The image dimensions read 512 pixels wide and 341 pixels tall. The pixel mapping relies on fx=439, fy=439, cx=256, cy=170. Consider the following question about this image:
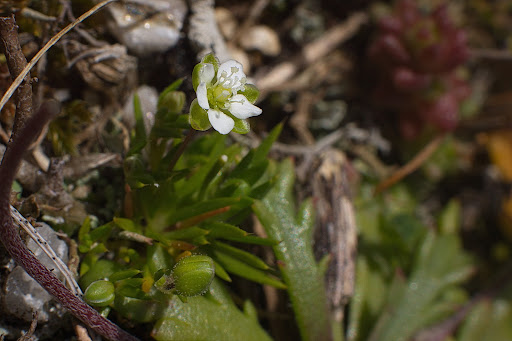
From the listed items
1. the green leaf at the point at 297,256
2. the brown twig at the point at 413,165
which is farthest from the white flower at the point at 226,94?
the brown twig at the point at 413,165

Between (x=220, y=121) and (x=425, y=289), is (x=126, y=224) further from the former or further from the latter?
(x=425, y=289)

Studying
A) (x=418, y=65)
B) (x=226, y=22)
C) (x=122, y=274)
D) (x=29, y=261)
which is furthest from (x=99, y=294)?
(x=418, y=65)

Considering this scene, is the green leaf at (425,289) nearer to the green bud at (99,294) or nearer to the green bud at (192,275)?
the green bud at (192,275)

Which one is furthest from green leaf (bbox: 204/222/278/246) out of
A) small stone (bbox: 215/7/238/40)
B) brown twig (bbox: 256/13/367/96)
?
small stone (bbox: 215/7/238/40)

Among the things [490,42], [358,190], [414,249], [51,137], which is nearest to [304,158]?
[358,190]

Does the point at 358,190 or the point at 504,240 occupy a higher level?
the point at 358,190

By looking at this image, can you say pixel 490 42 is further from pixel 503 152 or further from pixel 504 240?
pixel 504 240
